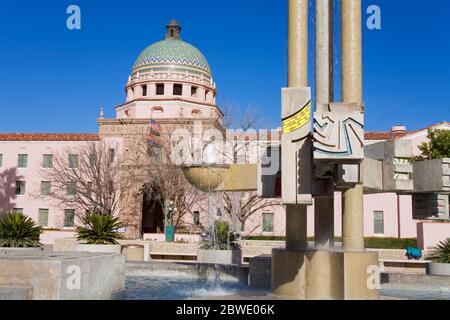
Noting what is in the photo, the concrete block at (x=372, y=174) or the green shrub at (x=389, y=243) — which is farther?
the green shrub at (x=389, y=243)

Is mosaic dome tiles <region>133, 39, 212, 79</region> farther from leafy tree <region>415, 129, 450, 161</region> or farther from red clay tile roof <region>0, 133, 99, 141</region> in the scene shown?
leafy tree <region>415, 129, 450, 161</region>

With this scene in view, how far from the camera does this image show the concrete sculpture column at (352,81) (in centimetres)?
984

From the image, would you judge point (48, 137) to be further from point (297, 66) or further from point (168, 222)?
point (297, 66)

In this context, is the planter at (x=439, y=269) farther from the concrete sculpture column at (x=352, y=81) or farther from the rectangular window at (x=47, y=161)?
the rectangular window at (x=47, y=161)

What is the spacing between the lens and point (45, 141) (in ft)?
152

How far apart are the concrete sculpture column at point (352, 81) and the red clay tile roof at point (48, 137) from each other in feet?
122

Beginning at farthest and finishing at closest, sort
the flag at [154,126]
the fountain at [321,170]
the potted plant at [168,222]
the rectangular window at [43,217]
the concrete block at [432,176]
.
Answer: the rectangular window at [43,217] → the flag at [154,126] → the potted plant at [168,222] → the concrete block at [432,176] → the fountain at [321,170]

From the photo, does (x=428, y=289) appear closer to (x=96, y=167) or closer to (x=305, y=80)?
(x=305, y=80)

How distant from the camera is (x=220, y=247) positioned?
16641mm

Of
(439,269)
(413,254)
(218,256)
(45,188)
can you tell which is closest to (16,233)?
(218,256)

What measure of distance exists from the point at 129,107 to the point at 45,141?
28.5 ft

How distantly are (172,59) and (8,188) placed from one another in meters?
20.2

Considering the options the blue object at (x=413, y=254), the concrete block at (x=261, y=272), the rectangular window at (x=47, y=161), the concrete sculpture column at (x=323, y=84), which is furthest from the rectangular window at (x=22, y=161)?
the concrete sculpture column at (x=323, y=84)
